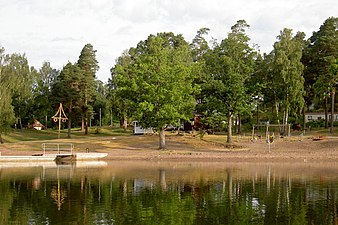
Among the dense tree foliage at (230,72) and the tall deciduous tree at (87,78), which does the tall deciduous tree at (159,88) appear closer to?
the dense tree foliage at (230,72)

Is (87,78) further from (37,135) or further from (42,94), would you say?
(42,94)

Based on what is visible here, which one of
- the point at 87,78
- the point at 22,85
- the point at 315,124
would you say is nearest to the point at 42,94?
the point at 22,85

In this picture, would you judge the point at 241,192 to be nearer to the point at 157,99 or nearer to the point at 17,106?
the point at 157,99

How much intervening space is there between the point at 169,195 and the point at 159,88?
104 feet

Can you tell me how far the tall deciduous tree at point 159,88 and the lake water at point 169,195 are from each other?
12764 mm

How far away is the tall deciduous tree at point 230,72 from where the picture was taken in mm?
64750

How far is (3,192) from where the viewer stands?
31875mm

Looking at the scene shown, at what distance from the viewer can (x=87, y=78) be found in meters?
87.1

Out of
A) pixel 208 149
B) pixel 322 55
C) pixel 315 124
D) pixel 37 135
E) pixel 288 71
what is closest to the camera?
pixel 208 149

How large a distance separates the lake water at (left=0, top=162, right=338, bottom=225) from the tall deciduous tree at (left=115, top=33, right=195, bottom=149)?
12764mm

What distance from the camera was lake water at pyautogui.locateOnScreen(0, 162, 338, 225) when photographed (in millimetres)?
22812

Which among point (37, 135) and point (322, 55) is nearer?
point (322, 55)

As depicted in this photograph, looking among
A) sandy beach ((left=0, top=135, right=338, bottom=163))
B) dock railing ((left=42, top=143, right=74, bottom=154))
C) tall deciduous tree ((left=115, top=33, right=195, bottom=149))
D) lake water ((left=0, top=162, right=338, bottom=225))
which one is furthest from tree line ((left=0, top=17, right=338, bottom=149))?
lake water ((left=0, top=162, right=338, bottom=225))

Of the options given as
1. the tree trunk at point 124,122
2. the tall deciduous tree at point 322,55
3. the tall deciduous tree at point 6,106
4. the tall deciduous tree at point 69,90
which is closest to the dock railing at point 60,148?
the tall deciduous tree at point 6,106
